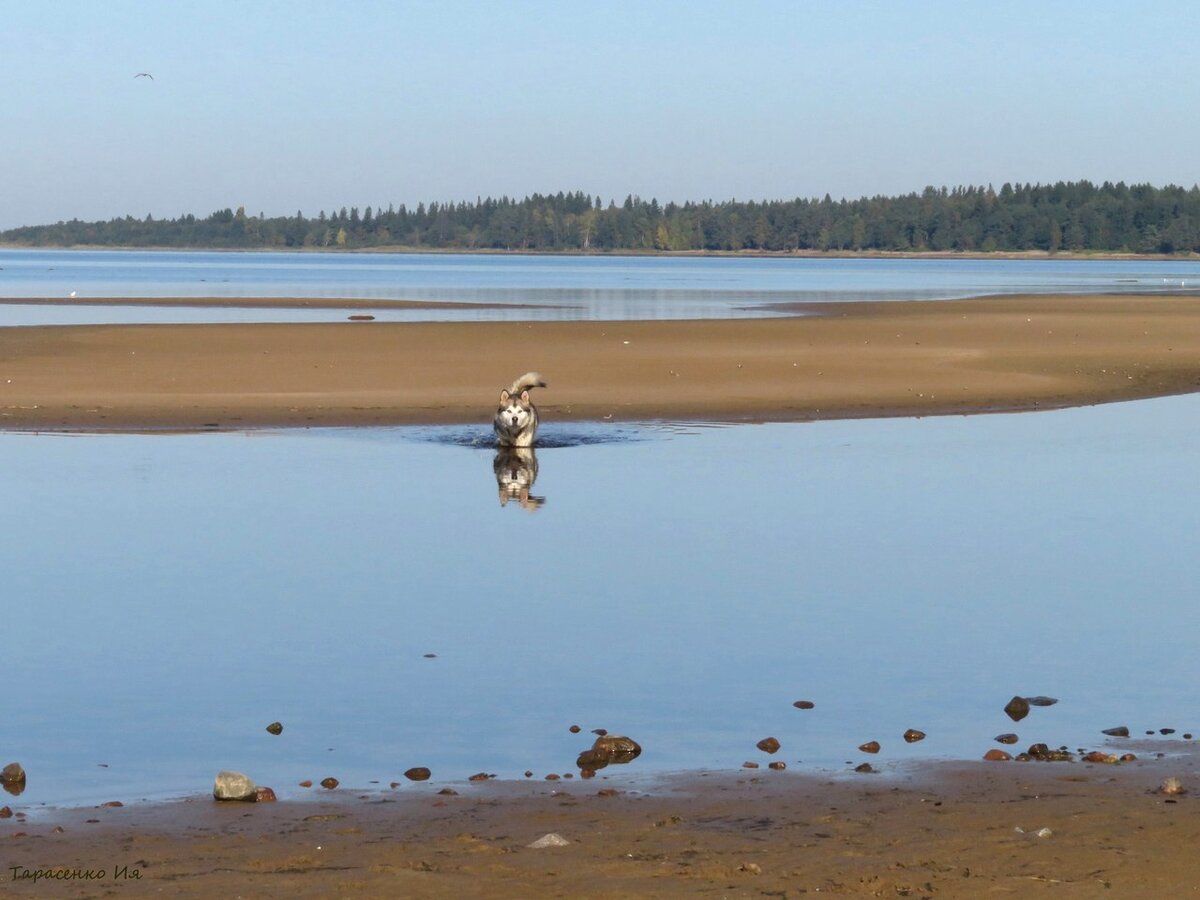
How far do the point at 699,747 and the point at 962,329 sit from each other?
3952 cm

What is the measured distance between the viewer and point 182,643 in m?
11.1

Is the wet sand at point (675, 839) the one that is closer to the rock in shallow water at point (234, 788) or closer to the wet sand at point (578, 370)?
the rock in shallow water at point (234, 788)

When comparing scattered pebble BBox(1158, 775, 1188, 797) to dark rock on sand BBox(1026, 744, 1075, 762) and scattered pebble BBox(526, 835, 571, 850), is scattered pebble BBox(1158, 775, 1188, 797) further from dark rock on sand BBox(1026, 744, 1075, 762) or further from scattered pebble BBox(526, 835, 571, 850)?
scattered pebble BBox(526, 835, 571, 850)

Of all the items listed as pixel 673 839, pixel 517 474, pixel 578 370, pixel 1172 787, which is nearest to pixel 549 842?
pixel 673 839

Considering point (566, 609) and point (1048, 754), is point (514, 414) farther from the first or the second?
point (1048, 754)

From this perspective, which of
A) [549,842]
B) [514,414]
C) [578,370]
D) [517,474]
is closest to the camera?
[549,842]

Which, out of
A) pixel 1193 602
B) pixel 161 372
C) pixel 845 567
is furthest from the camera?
→ pixel 161 372

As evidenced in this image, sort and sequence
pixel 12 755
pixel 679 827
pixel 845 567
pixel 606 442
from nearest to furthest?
pixel 679 827 → pixel 12 755 → pixel 845 567 → pixel 606 442

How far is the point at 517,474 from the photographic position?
1956 centimetres

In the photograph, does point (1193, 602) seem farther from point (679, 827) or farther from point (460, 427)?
point (460, 427)

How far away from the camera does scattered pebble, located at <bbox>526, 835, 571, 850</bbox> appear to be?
6.93m

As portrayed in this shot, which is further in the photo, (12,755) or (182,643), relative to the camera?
(182,643)

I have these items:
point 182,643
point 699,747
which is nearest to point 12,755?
point 182,643

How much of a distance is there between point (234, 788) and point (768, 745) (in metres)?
2.66
